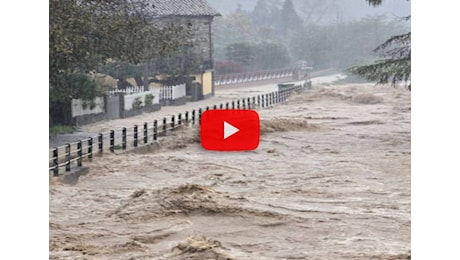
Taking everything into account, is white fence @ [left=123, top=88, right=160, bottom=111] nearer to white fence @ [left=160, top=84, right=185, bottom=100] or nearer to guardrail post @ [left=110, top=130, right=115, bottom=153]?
white fence @ [left=160, top=84, right=185, bottom=100]

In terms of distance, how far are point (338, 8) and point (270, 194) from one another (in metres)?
1.36

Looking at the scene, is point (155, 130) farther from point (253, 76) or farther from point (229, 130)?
point (229, 130)

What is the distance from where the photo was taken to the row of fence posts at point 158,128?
7.30 meters

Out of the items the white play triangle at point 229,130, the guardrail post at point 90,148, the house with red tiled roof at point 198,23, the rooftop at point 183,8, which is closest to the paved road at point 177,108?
the guardrail post at point 90,148

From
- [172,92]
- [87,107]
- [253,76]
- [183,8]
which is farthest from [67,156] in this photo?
[253,76]

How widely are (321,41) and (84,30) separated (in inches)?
79.2

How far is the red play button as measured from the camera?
6.91 meters

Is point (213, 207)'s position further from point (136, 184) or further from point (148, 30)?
point (148, 30)

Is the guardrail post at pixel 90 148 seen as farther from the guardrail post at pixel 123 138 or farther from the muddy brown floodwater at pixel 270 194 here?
the guardrail post at pixel 123 138

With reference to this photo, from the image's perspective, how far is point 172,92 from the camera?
7.84 m

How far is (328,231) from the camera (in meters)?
7.27

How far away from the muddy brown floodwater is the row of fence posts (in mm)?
77

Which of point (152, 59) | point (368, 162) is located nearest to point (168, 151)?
point (152, 59)

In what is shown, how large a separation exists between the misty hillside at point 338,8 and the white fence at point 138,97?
31.1 inches
